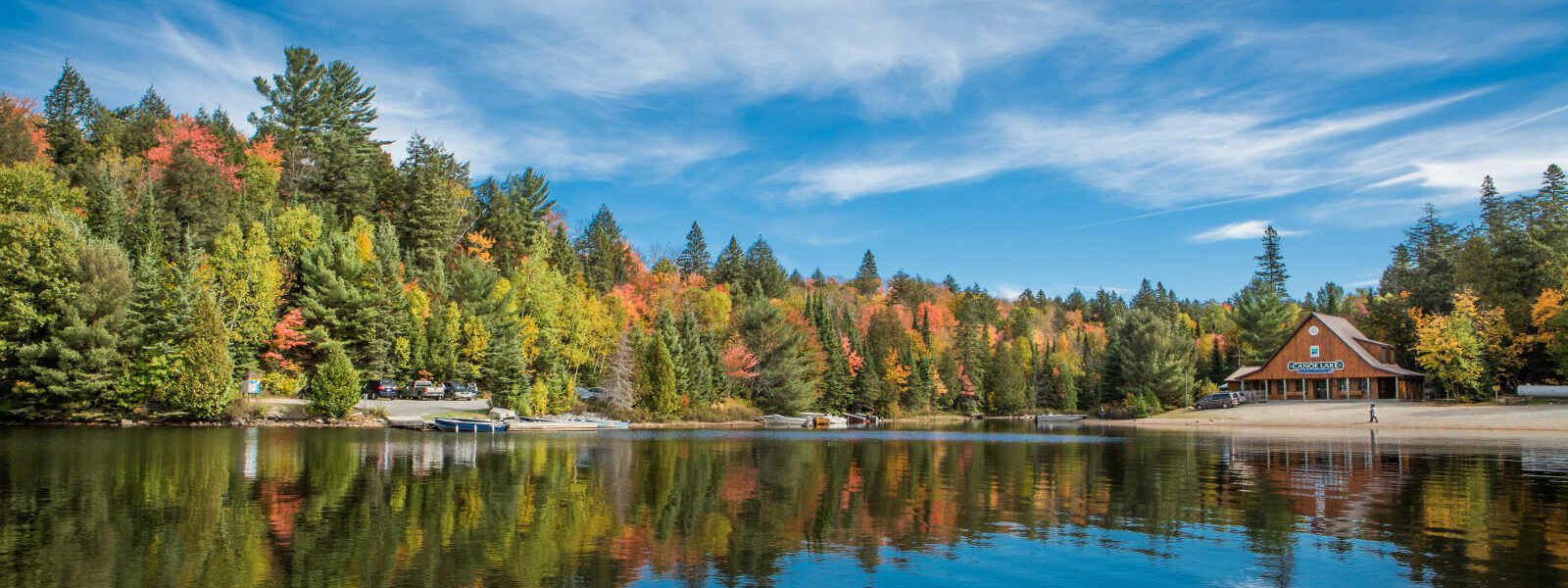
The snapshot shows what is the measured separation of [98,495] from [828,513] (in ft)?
49.0

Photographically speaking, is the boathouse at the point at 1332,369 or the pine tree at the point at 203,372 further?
the boathouse at the point at 1332,369

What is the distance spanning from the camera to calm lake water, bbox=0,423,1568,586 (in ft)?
39.1

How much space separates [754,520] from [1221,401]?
7859 cm

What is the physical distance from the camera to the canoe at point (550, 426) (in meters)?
55.4

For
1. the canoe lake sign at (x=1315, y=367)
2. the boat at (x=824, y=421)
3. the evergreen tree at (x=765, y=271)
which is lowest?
the boat at (x=824, y=421)

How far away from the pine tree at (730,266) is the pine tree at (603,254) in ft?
55.1

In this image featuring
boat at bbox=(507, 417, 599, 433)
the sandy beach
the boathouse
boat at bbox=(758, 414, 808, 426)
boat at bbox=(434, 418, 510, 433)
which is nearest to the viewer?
boat at bbox=(434, 418, 510, 433)

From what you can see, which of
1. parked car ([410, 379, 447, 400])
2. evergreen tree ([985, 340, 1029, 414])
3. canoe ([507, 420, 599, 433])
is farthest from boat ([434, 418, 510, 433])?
evergreen tree ([985, 340, 1029, 414])

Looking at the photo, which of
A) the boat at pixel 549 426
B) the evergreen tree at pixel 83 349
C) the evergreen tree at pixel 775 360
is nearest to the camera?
the evergreen tree at pixel 83 349

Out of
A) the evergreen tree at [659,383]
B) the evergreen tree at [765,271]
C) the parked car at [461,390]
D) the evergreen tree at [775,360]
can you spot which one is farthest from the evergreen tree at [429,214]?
the evergreen tree at [765,271]

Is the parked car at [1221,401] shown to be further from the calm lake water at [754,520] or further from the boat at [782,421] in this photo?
the calm lake water at [754,520]

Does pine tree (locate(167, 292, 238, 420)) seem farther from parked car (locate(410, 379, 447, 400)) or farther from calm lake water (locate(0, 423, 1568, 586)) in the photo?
calm lake water (locate(0, 423, 1568, 586))

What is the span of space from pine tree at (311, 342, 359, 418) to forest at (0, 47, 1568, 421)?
0.14 metres

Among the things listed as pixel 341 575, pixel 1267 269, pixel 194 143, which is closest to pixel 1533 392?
pixel 1267 269
